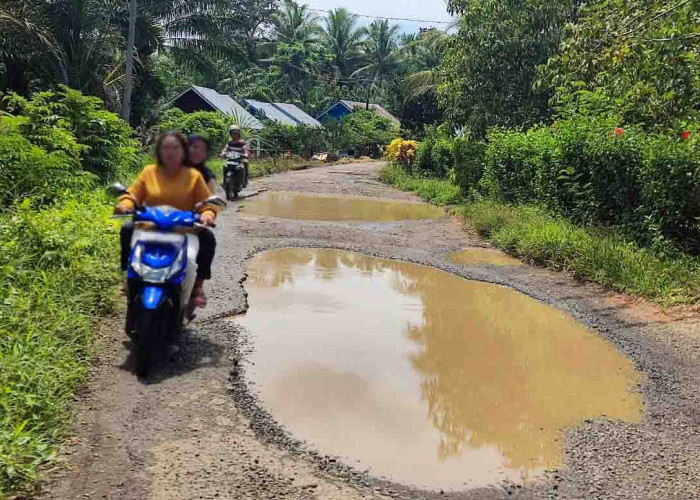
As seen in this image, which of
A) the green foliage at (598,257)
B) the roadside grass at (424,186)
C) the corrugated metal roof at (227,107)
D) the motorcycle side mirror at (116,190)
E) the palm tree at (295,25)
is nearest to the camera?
the motorcycle side mirror at (116,190)

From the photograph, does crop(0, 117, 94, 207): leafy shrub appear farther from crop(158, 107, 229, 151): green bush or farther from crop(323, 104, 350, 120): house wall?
crop(323, 104, 350, 120): house wall

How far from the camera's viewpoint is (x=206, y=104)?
107ft

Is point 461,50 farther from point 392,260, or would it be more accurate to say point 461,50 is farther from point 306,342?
point 306,342

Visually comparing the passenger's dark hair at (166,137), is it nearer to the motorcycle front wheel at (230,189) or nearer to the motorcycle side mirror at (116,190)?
the motorcycle side mirror at (116,190)

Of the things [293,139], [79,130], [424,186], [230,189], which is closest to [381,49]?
[293,139]

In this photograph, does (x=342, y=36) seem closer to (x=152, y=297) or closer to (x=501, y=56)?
(x=501, y=56)

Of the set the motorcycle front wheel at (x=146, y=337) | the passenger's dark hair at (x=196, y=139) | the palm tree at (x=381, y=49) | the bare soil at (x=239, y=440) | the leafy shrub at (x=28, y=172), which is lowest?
the bare soil at (x=239, y=440)

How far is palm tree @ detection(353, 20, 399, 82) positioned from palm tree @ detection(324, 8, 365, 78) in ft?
2.71

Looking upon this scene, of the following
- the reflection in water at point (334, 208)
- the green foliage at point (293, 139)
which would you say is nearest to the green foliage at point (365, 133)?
the green foliage at point (293, 139)

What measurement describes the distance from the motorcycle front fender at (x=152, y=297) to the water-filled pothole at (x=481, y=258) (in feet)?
18.4

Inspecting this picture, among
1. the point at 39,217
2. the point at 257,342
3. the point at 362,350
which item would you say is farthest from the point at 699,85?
the point at 39,217

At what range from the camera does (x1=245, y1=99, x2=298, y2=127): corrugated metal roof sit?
125 feet

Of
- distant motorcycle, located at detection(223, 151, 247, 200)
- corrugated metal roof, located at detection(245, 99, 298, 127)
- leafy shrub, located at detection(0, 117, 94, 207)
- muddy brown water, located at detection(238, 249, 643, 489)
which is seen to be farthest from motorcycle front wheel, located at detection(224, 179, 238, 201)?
corrugated metal roof, located at detection(245, 99, 298, 127)

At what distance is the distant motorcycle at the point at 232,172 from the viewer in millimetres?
14602
